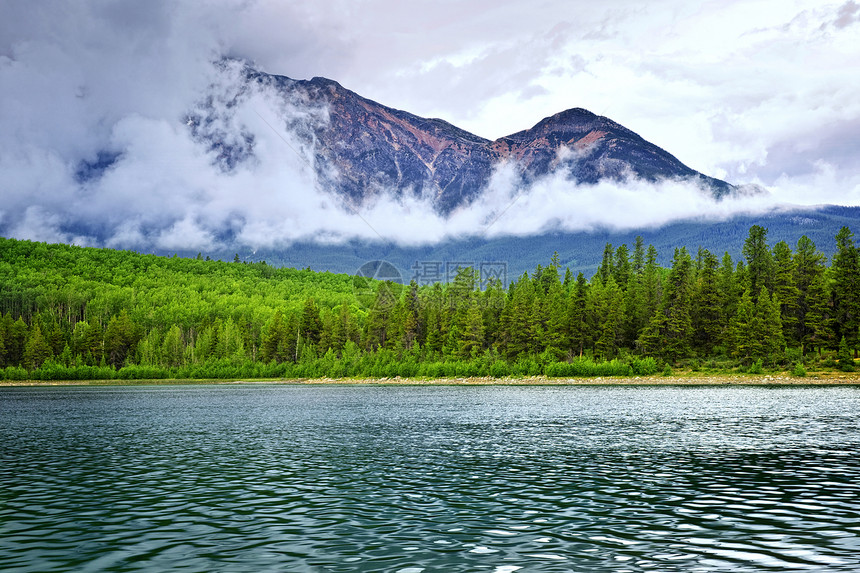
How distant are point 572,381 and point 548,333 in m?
15.6

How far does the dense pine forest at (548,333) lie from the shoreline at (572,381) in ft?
7.71

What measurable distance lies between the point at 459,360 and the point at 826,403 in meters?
97.3

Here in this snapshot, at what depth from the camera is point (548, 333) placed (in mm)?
146875

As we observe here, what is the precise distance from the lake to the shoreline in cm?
6974

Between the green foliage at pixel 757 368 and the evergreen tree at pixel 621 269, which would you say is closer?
the green foliage at pixel 757 368

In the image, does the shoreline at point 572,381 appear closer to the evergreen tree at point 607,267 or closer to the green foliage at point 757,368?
the green foliage at point 757,368

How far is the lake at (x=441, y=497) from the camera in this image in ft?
54.5

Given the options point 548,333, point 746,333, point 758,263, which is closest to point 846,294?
point 746,333

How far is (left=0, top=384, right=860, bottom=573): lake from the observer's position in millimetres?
16625

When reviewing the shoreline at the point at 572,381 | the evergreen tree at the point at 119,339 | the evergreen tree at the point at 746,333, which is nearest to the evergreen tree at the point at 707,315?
the evergreen tree at the point at 746,333

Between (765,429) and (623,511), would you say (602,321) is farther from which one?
(623,511)

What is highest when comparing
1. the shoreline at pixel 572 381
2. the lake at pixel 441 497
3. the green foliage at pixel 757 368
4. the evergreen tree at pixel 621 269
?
the evergreen tree at pixel 621 269

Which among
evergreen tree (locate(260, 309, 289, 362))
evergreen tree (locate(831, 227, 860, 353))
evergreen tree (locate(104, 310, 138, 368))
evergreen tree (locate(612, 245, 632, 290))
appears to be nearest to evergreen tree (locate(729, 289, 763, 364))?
evergreen tree (locate(831, 227, 860, 353))

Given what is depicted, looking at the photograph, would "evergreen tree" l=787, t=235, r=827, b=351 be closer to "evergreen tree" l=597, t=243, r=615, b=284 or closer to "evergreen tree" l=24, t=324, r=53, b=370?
"evergreen tree" l=597, t=243, r=615, b=284
